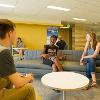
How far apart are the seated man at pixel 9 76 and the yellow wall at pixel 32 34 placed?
932 cm

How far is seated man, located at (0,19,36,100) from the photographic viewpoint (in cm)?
161

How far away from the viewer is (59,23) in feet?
37.8

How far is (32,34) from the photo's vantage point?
11.3 metres

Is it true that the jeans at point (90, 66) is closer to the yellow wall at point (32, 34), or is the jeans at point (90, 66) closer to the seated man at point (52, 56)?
the seated man at point (52, 56)

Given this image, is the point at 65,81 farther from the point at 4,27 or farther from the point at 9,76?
the point at 4,27

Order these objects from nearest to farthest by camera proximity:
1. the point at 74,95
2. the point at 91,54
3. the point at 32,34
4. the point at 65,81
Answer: the point at 65,81 < the point at 74,95 < the point at 91,54 < the point at 32,34

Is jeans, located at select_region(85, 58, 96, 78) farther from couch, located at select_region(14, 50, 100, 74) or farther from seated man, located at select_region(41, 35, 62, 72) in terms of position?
seated man, located at select_region(41, 35, 62, 72)

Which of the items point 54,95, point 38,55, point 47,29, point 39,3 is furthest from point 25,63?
point 47,29

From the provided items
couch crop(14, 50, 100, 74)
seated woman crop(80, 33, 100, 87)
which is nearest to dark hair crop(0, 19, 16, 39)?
seated woman crop(80, 33, 100, 87)

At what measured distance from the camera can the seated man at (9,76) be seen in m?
1.61

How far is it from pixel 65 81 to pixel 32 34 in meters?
8.71

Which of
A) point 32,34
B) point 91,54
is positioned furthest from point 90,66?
point 32,34

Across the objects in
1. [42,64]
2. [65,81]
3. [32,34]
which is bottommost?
[42,64]

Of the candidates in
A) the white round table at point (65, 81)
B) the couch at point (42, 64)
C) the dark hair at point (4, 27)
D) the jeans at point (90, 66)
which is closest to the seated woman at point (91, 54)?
the jeans at point (90, 66)
